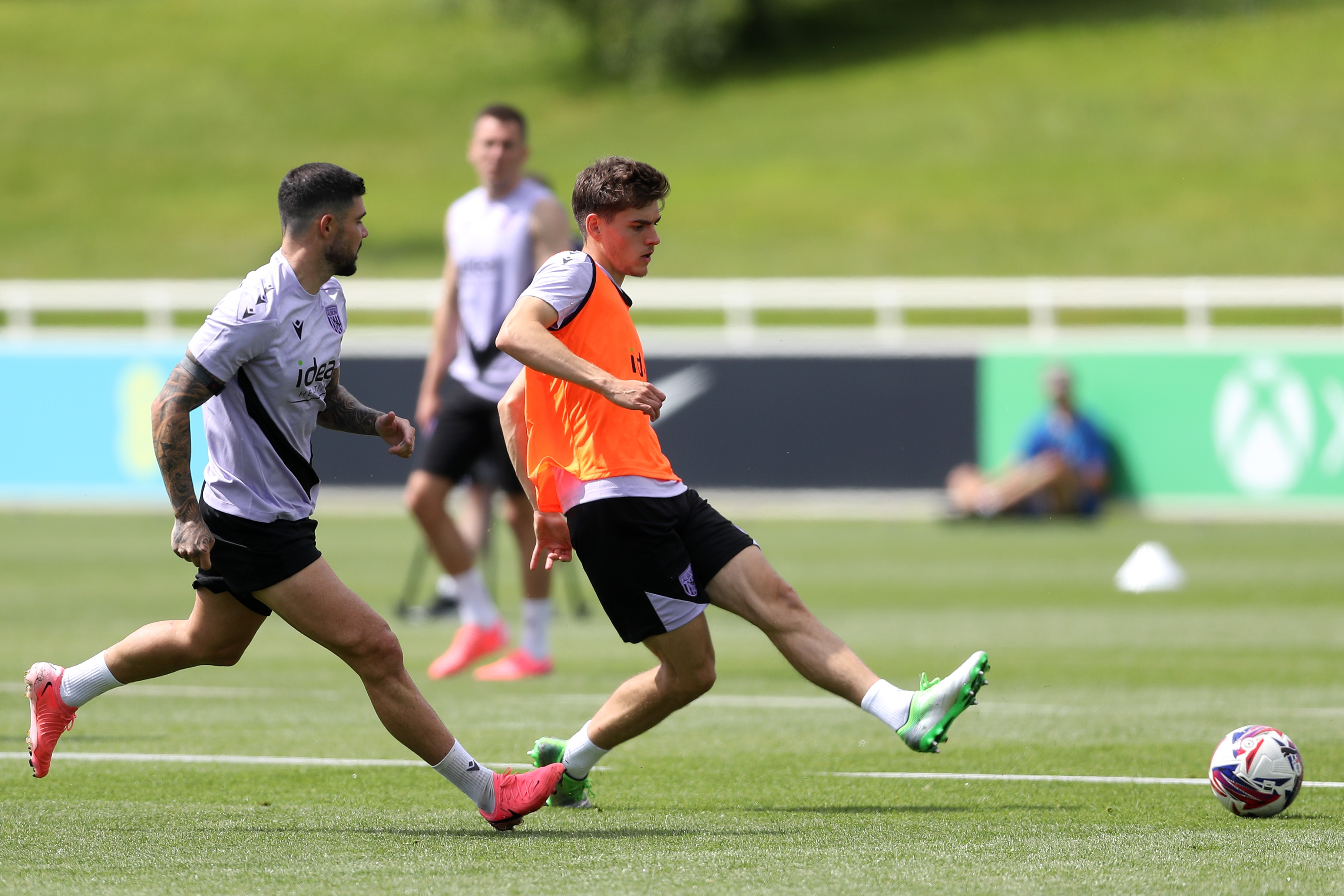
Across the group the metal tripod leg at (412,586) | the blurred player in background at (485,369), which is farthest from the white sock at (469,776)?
the metal tripod leg at (412,586)

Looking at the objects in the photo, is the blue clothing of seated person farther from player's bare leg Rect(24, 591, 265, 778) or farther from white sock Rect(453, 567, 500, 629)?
player's bare leg Rect(24, 591, 265, 778)

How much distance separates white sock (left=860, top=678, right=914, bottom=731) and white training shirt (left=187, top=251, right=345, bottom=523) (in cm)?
182

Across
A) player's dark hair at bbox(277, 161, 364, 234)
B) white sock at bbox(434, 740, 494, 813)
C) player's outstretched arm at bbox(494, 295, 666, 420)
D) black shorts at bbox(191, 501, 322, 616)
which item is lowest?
white sock at bbox(434, 740, 494, 813)

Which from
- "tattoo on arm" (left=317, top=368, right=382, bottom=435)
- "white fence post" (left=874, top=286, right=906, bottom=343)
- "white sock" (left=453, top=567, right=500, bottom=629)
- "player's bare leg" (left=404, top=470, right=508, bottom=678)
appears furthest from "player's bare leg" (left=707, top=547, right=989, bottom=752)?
"white fence post" (left=874, top=286, right=906, bottom=343)

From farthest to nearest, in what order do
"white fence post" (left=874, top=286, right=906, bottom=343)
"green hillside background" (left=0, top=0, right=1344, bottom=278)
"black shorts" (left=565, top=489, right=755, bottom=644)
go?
"green hillside background" (left=0, top=0, right=1344, bottom=278)
"white fence post" (left=874, top=286, right=906, bottom=343)
"black shorts" (left=565, top=489, right=755, bottom=644)

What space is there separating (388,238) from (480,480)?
37.5 meters

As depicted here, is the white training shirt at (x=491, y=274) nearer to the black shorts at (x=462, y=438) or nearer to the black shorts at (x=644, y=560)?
the black shorts at (x=462, y=438)

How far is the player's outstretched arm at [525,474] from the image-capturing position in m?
6.41

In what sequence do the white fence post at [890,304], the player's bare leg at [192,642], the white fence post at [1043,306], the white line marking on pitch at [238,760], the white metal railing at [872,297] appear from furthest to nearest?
the white fence post at [1043,306], the white fence post at [890,304], the white metal railing at [872,297], the white line marking on pitch at [238,760], the player's bare leg at [192,642]

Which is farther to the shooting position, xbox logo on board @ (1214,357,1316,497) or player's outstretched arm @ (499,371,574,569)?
xbox logo on board @ (1214,357,1316,497)

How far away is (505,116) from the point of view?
1015 cm

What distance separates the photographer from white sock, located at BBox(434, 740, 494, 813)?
6.05 meters

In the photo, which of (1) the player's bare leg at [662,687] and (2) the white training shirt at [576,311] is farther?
(1) the player's bare leg at [662,687]

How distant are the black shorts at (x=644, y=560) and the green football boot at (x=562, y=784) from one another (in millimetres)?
595
